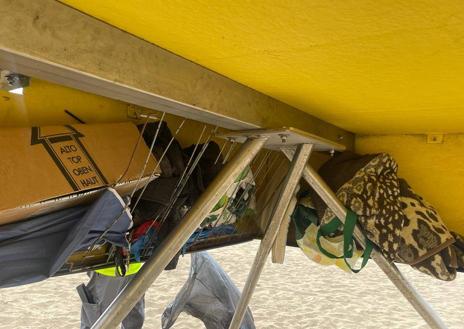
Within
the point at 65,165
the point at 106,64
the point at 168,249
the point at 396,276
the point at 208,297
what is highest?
the point at 106,64

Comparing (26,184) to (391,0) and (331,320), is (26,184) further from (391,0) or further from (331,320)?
(331,320)

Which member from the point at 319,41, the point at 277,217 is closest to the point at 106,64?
the point at 319,41

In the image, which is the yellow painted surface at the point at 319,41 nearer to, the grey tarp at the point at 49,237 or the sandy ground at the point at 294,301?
the grey tarp at the point at 49,237

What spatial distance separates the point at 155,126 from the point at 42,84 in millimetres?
254

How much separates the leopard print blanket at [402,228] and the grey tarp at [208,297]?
867 mm

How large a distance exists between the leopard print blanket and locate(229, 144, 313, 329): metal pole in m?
0.19

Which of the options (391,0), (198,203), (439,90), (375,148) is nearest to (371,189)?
(375,148)

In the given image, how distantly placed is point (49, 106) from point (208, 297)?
135 centimetres

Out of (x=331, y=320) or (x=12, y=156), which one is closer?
(x=12, y=156)

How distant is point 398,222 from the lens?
117cm

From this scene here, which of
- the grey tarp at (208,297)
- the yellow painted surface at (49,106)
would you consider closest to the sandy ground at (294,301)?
the grey tarp at (208,297)

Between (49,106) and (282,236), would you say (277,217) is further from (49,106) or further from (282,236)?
(49,106)

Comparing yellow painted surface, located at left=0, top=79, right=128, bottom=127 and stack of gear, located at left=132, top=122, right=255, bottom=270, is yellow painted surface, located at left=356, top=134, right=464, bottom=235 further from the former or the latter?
yellow painted surface, located at left=0, top=79, right=128, bottom=127

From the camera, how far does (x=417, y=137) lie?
57.4 inches
